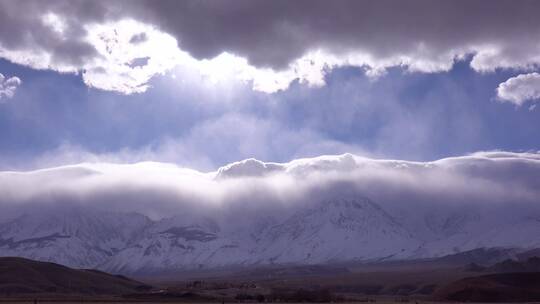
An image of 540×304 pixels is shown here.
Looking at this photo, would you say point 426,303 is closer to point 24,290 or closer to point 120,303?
point 120,303

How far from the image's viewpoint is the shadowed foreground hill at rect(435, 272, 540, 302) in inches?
6334

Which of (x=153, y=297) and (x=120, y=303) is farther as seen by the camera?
(x=153, y=297)

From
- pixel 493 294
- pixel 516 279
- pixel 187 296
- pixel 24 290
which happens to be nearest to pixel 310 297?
pixel 187 296

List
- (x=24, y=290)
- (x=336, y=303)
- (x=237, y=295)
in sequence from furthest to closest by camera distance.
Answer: (x=24, y=290) < (x=237, y=295) < (x=336, y=303)

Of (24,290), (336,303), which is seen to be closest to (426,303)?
(336,303)

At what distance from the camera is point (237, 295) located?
177 meters

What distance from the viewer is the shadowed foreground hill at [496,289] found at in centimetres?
16088

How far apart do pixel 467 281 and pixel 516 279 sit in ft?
39.8

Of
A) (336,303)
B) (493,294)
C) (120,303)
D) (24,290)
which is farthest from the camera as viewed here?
(24,290)

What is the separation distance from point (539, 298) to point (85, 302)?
89.3 meters

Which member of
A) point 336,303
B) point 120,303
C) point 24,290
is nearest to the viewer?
point 120,303

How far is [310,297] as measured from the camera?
546 feet

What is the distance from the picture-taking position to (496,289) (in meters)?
166

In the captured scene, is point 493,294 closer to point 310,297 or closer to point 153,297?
point 310,297
